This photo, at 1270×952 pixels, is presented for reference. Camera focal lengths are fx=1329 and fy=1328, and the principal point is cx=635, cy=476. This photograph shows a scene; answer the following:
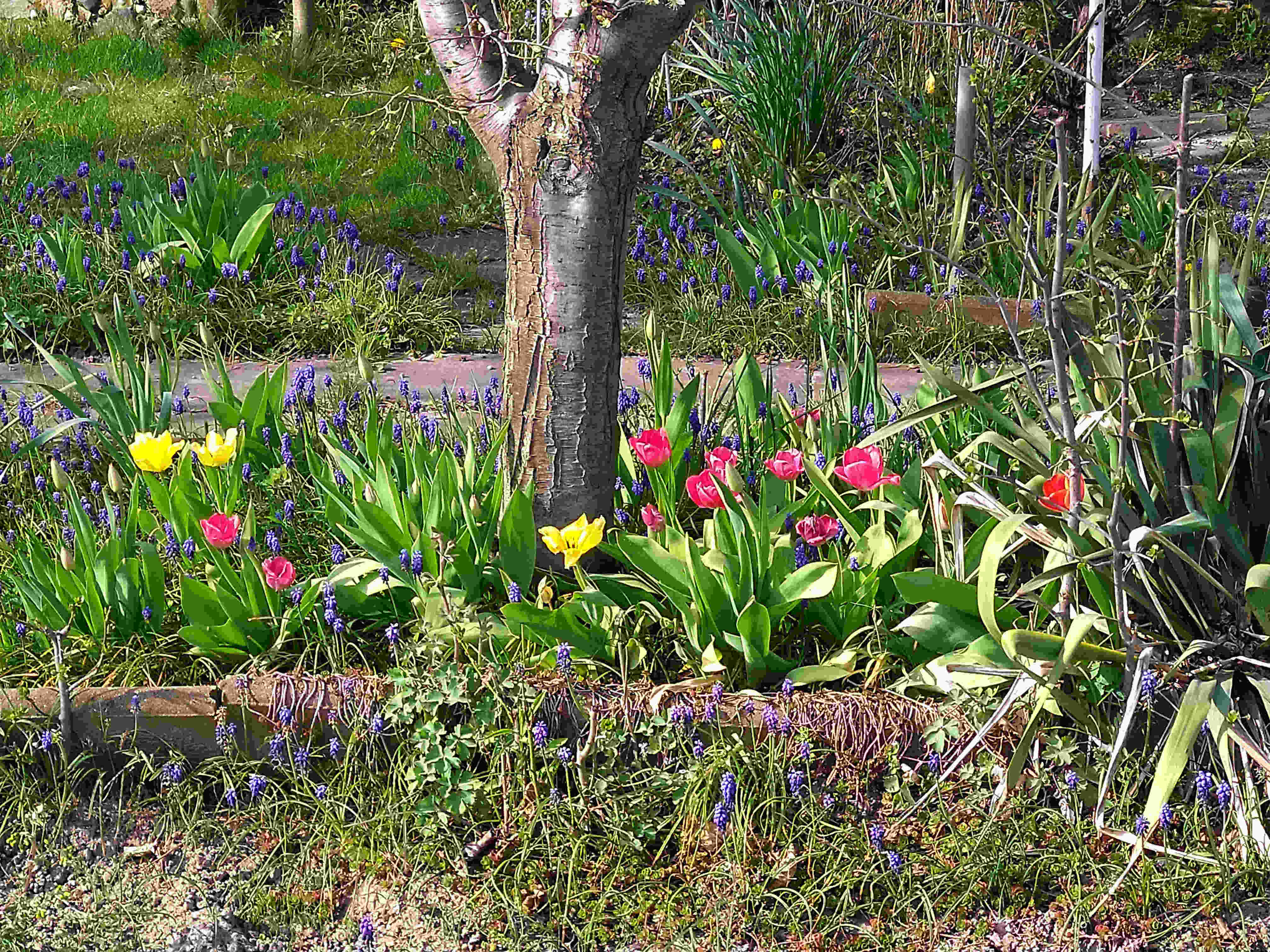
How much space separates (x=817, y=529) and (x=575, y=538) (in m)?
0.46

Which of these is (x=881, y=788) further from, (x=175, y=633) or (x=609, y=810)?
(x=175, y=633)

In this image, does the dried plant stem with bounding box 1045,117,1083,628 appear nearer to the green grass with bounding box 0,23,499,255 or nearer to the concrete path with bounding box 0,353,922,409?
the concrete path with bounding box 0,353,922,409

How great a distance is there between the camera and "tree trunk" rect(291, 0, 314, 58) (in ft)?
27.0

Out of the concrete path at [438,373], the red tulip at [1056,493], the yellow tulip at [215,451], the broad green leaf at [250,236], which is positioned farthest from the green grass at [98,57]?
the red tulip at [1056,493]

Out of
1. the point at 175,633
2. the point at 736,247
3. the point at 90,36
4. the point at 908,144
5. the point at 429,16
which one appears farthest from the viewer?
the point at 90,36

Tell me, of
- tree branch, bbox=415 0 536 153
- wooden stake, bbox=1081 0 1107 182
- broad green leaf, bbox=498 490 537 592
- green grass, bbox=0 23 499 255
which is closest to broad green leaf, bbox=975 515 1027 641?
broad green leaf, bbox=498 490 537 592

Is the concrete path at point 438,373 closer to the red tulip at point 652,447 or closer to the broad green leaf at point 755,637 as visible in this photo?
the red tulip at point 652,447

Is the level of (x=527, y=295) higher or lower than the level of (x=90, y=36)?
lower

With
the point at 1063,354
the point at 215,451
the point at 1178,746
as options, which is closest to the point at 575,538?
the point at 215,451

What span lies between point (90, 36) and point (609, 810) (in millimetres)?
8336

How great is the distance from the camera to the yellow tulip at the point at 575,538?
2426 millimetres

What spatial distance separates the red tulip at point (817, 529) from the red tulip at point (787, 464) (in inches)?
3.6

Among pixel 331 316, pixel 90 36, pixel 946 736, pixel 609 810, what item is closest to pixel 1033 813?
pixel 946 736

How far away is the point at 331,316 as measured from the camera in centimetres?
451
